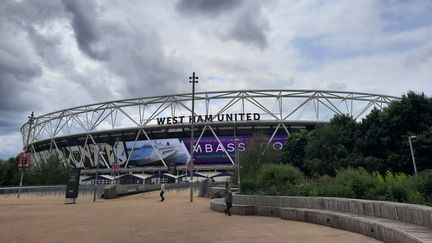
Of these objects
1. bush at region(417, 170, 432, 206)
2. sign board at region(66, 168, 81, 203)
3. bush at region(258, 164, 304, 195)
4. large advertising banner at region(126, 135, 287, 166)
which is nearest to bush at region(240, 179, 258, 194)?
bush at region(258, 164, 304, 195)

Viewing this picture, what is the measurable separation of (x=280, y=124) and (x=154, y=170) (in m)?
32.5

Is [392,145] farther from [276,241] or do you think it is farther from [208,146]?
[208,146]

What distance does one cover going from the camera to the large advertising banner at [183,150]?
87.3 metres

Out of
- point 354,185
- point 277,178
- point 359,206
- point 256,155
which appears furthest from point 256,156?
point 359,206

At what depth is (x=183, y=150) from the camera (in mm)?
88750

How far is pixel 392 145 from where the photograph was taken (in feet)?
126

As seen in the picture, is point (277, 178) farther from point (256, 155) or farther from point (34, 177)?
point (34, 177)

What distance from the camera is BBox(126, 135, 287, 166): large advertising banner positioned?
87312 mm

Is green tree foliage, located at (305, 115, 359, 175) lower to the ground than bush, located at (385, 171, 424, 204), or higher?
higher

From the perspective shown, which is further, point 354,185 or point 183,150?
point 183,150

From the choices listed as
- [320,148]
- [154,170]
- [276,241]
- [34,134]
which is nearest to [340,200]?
[276,241]

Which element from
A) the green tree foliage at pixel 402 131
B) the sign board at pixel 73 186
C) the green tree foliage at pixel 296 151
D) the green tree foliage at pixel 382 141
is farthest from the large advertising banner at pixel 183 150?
the sign board at pixel 73 186

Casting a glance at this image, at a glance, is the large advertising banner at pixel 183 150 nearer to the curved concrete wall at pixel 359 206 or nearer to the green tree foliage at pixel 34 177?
the green tree foliage at pixel 34 177

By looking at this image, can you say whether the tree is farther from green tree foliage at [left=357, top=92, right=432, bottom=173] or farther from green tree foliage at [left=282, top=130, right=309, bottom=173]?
green tree foliage at [left=357, top=92, right=432, bottom=173]
